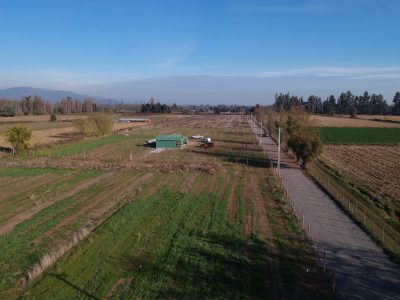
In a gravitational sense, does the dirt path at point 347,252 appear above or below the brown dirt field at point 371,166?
below

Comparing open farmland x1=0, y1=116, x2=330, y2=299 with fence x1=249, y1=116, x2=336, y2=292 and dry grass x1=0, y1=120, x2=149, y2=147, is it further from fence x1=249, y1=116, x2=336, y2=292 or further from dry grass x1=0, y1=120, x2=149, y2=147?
dry grass x1=0, y1=120, x2=149, y2=147

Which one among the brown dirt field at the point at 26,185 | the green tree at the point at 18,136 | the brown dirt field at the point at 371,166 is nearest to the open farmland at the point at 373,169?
the brown dirt field at the point at 371,166

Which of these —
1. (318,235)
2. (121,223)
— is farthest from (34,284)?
(318,235)

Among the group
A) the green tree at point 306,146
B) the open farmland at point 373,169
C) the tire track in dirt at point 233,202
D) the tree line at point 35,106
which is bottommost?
the tire track in dirt at point 233,202

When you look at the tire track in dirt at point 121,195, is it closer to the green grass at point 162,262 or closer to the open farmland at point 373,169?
the green grass at point 162,262

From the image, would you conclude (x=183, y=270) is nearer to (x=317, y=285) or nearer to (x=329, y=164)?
(x=317, y=285)

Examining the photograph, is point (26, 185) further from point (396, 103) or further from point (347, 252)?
point (396, 103)
